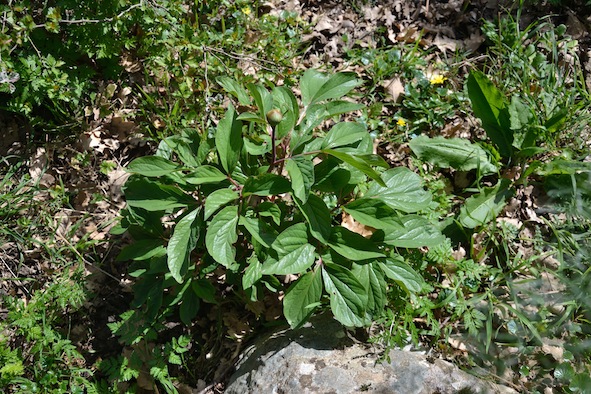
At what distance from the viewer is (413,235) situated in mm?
2340

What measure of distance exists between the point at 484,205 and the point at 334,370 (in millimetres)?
1388

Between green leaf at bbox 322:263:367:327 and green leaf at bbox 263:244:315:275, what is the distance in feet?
0.33

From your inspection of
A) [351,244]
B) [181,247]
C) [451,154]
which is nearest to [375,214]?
[351,244]

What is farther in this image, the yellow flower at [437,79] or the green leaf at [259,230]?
the yellow flower at [437,79]

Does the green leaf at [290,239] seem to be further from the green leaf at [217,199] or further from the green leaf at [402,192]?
the green leaf at [402,192]

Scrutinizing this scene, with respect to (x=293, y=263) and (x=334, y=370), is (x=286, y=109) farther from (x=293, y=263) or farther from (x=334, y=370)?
(x=334, y=370)

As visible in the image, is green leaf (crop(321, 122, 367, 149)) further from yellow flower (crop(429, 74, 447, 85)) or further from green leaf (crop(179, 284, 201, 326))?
yellow flower (crop(429, 74, 447, 85))

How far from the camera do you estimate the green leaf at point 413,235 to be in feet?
7.59

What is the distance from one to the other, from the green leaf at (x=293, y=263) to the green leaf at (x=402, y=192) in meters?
0.39

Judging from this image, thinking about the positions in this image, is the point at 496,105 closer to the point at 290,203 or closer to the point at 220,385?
the point at 290,203

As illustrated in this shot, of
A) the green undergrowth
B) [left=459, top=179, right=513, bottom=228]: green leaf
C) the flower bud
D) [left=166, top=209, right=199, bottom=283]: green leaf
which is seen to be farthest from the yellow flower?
[left=166, top=209, right=199, bottom=283]: green leaf

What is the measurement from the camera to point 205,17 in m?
3.61

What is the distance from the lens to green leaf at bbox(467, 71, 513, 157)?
10.3 ft

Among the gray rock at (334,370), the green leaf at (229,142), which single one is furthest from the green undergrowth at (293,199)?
the gray rock at (334,370)
